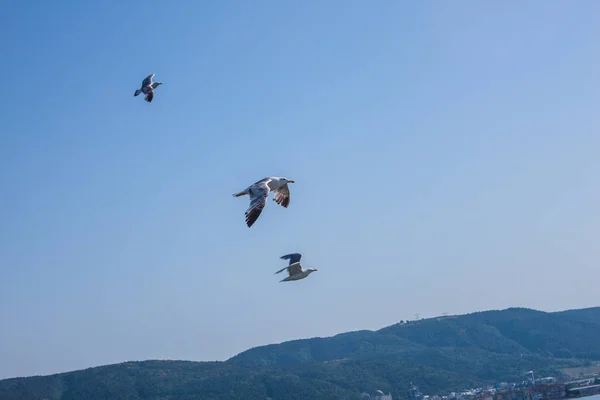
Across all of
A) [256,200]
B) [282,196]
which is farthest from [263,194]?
[282,196]

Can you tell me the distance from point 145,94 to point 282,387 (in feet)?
502

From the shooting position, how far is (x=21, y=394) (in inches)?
6919

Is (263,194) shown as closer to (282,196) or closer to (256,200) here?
(256,200)

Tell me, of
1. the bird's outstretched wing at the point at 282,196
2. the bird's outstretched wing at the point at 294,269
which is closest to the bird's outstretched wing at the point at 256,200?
the bird's outstretched wing at the point at 282,196

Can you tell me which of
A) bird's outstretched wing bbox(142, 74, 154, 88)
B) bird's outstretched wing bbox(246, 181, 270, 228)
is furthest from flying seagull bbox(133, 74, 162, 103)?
bird's outstretched wing bbox(246, 181, 270, 228)

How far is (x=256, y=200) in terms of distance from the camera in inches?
966

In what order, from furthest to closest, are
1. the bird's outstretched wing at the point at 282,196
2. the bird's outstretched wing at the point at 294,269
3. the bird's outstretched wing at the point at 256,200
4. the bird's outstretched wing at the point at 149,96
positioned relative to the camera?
the bird's outstretched wing at the point at 149,96, the bird's outstretched wing at the point at 294,269, the bird's outstretched wing at the point at 282,196, the bird's outstretched wing at the point at 256,200

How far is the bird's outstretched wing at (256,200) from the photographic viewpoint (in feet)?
76.4

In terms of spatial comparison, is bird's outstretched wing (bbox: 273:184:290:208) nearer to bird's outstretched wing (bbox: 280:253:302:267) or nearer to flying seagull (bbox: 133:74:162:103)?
bird's outstretched wing (bbox: 280:253:302:267)

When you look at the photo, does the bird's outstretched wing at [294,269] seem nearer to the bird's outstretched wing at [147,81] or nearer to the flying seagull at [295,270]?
the flying seagull at [295,270]

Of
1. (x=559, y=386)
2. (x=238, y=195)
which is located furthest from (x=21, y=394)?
(x=238, y=195)

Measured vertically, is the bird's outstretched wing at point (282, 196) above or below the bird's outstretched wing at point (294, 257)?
above

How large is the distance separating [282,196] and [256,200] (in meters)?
4.90

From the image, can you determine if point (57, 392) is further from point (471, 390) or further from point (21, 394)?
point (471, 390)
